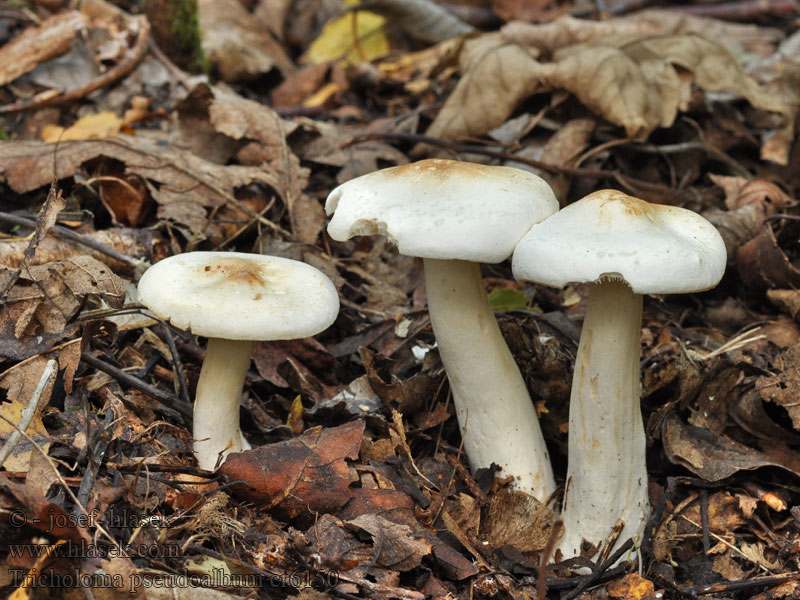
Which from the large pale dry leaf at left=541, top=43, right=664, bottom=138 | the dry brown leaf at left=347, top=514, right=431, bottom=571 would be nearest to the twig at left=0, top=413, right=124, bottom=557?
the dry brown leaf at left=347, top=514, right=431, bottom=571

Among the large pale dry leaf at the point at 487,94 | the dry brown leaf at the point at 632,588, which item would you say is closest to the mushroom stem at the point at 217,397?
the dry brown leaf at the point at 632,588

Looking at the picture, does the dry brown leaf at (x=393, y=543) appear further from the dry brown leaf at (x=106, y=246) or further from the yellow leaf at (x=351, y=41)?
the yellow leaf at (x=351, y=41)

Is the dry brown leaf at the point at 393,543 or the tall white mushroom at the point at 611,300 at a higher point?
the tall white mushroom at the point at 611,300

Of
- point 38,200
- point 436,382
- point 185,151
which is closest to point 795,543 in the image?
point 436,382

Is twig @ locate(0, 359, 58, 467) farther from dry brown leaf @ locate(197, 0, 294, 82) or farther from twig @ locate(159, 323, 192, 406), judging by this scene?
dry brown leaf @ locate(197, 0, 294, 82)

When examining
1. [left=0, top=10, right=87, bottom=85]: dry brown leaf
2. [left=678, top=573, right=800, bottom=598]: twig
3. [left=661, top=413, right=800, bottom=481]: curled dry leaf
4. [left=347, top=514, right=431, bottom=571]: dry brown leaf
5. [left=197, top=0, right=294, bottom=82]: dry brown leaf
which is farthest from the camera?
[left=197, top=0, right=294, bottom=82]: dry brown leaf
